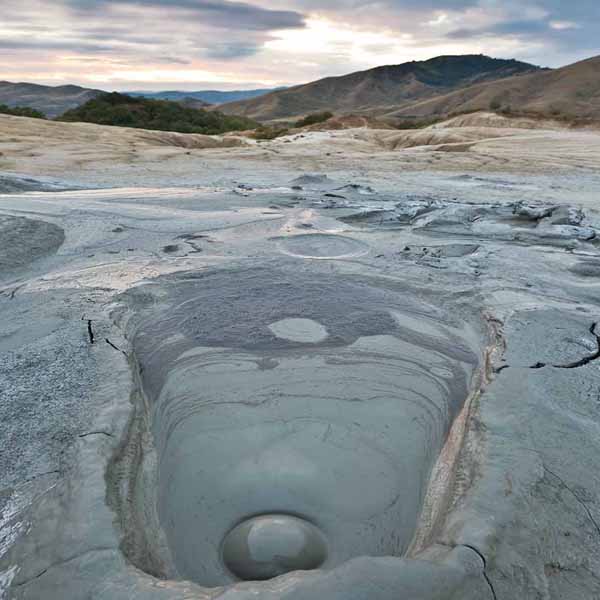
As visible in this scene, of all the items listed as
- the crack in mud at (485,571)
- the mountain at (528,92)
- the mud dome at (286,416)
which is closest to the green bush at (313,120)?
the mountain at (528,92)

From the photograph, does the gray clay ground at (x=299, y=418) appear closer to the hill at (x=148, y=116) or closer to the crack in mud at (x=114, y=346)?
the crack in mud at (x=114, y=346)

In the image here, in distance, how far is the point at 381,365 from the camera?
106 inches

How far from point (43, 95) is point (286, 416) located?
10134cm

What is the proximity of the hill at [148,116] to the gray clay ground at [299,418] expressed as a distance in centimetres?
2382

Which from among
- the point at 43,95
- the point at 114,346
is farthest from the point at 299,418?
the point at 43,95

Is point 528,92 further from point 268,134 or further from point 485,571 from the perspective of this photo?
point 485,571

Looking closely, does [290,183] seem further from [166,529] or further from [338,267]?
[166,529]

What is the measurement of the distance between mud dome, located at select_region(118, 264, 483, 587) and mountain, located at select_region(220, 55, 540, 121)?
53792 millimetres

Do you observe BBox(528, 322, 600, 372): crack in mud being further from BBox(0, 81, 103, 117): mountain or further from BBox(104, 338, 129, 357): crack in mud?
BBox(0, 81, 103, 117): mountain

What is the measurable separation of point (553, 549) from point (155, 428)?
1.50 meters

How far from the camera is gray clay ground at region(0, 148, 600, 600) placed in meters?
1.41

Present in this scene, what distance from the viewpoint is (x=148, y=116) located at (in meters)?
27.8

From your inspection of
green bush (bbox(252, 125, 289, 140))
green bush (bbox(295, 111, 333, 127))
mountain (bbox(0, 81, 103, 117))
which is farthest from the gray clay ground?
mountain (bbox(0, 81, 103, 117))

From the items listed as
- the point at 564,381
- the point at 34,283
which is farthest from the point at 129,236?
the point at 564,381
